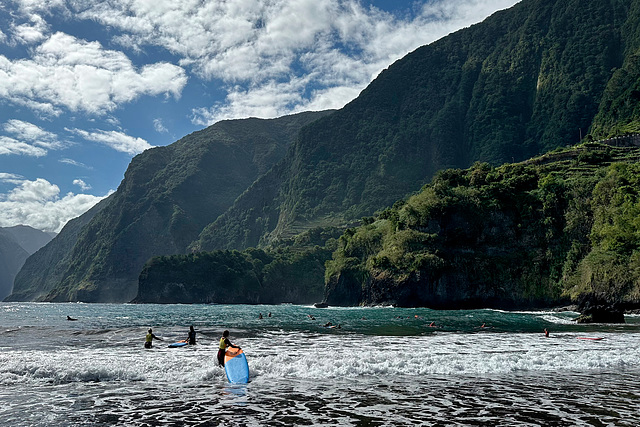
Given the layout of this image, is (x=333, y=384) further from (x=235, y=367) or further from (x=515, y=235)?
(x=515, y=235)

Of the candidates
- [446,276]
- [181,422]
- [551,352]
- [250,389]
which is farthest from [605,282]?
[181,422]

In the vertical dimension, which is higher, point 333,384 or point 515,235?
point 515,235

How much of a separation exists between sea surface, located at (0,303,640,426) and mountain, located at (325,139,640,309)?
67.5m

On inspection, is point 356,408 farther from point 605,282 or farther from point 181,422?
point 605,282

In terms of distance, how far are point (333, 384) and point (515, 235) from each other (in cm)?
10582

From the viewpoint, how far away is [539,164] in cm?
14100

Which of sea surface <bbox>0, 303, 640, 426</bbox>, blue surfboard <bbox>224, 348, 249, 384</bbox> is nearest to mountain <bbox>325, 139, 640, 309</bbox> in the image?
sea surface <bbox>0, 303, 640, 426</bbox>

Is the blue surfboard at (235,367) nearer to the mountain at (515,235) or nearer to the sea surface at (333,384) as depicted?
the sea surface at (333,384)

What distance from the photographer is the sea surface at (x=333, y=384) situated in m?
15.4

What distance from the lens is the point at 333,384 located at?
2114cm

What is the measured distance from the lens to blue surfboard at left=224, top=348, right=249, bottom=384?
72.4ft

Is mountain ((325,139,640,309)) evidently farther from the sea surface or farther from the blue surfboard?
the blue surfboard

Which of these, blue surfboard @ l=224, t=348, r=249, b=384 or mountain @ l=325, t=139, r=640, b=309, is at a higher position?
mountain @ l=325, t=139, r=640, b=309

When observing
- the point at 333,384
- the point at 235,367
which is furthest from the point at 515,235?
the point at 235,367
